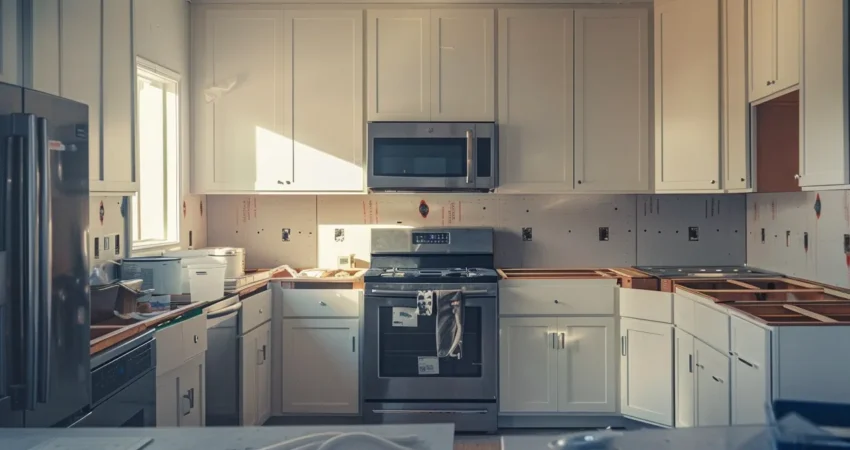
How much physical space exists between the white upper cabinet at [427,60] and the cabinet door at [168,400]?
6.21ft

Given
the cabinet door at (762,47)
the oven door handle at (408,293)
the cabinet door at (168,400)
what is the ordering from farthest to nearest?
the oven door handle at (408,293)
the cabinet door at (762,47)
the cabinet door at (168,400)

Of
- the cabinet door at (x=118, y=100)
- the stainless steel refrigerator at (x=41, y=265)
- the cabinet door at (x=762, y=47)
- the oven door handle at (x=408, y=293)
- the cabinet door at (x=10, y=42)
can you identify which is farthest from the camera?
the oven door handle at (x=408, y=293)

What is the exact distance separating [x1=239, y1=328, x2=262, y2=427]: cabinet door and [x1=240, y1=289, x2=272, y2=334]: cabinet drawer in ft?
0.15

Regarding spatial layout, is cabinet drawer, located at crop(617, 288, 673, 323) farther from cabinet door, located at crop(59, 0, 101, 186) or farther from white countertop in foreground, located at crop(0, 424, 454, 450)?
cabinet door, located at crop(59, 0, 101, 186)

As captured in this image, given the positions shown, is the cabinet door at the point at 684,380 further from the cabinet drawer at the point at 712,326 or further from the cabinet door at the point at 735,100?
the cabinet door at the point at 735,100

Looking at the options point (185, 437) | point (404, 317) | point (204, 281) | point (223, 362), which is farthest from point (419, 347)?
point (185, 437)

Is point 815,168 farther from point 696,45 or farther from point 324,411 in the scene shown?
point 324,411

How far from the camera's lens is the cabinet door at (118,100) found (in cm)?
261

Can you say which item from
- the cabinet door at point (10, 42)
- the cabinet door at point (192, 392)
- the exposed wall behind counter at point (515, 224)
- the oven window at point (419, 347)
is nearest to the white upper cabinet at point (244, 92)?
the exposed wall behind counter at point (515, 224)

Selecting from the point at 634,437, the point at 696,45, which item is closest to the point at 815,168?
the point at 696,45

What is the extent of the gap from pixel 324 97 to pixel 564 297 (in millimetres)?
1771

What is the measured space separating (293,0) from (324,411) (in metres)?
2.34

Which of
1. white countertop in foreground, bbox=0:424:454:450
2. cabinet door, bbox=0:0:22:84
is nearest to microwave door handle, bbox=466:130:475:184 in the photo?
cabinet door, bbox=0:0:22:84

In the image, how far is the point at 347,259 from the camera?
4.17 m
